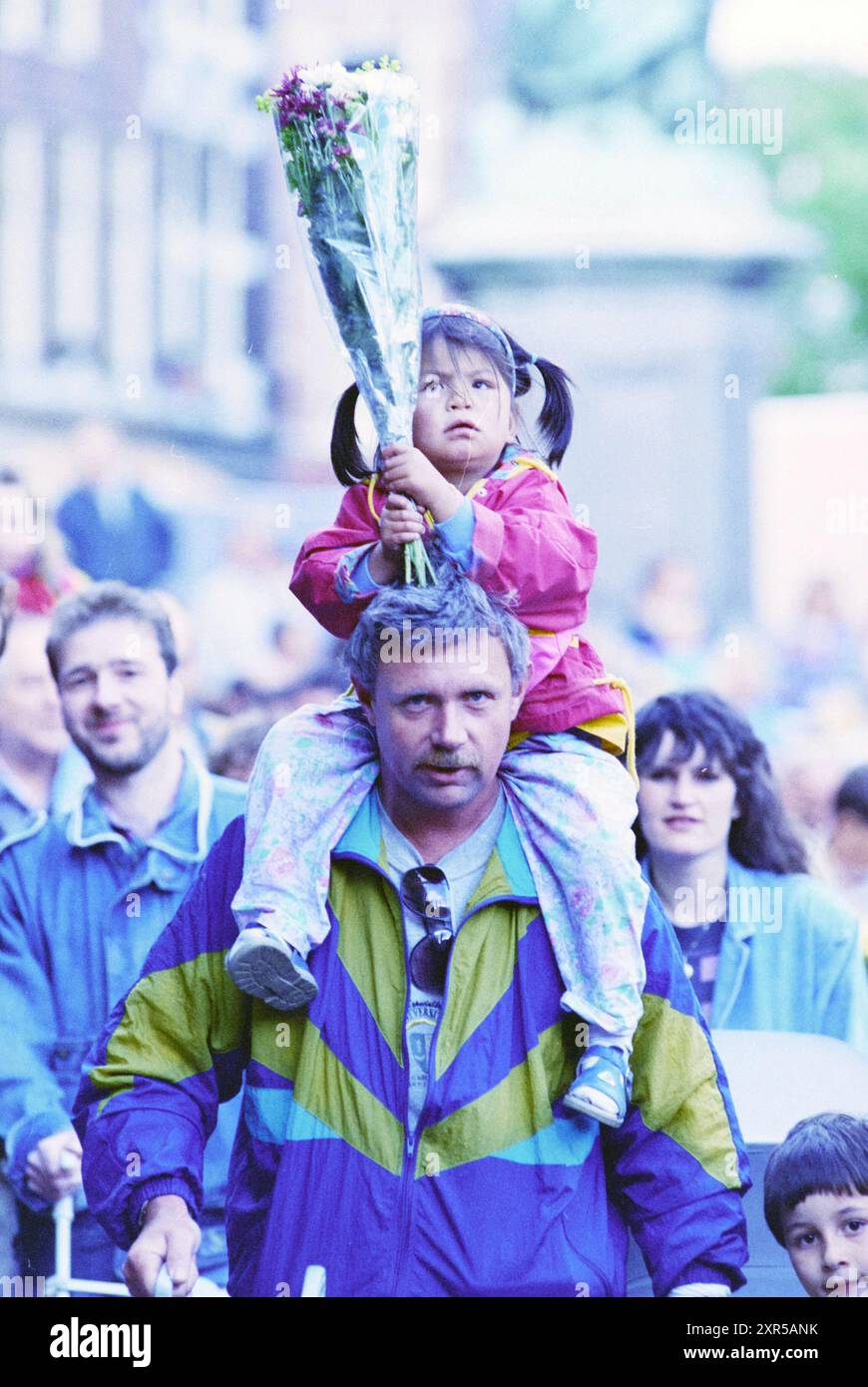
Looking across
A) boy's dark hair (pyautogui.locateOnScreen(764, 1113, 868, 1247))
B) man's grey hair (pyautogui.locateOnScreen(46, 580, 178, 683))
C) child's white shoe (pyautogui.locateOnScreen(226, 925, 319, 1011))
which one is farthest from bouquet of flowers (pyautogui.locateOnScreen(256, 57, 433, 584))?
man's grey hair (pyautogui.locateOnScreen(46, 580, 178, 683))

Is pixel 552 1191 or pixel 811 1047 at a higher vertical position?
pixel 811 1047

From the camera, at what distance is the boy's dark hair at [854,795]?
5535 mm

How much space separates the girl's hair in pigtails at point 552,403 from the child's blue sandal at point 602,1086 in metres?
0.98

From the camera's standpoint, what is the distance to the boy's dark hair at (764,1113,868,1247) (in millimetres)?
3717

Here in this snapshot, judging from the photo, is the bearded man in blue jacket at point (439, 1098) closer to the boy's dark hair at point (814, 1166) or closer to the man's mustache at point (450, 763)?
the man's mustache at point (450, 763)

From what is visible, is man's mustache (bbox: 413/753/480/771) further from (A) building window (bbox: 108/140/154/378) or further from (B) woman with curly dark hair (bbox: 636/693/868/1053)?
(A) building window (bbox: 108/140/154/378)

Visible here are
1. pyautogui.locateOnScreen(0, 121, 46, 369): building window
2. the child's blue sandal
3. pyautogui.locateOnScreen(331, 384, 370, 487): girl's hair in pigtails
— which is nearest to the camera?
the child's blue sandal

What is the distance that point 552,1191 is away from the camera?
3.14 m

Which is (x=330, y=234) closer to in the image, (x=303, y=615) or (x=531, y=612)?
(x=531, y=612)

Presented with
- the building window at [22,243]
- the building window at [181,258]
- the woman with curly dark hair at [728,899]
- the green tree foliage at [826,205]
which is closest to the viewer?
the woman with curly dark hair at [728,899]

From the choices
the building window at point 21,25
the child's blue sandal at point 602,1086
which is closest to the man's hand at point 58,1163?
the child's blue sandal at point 602,1086
